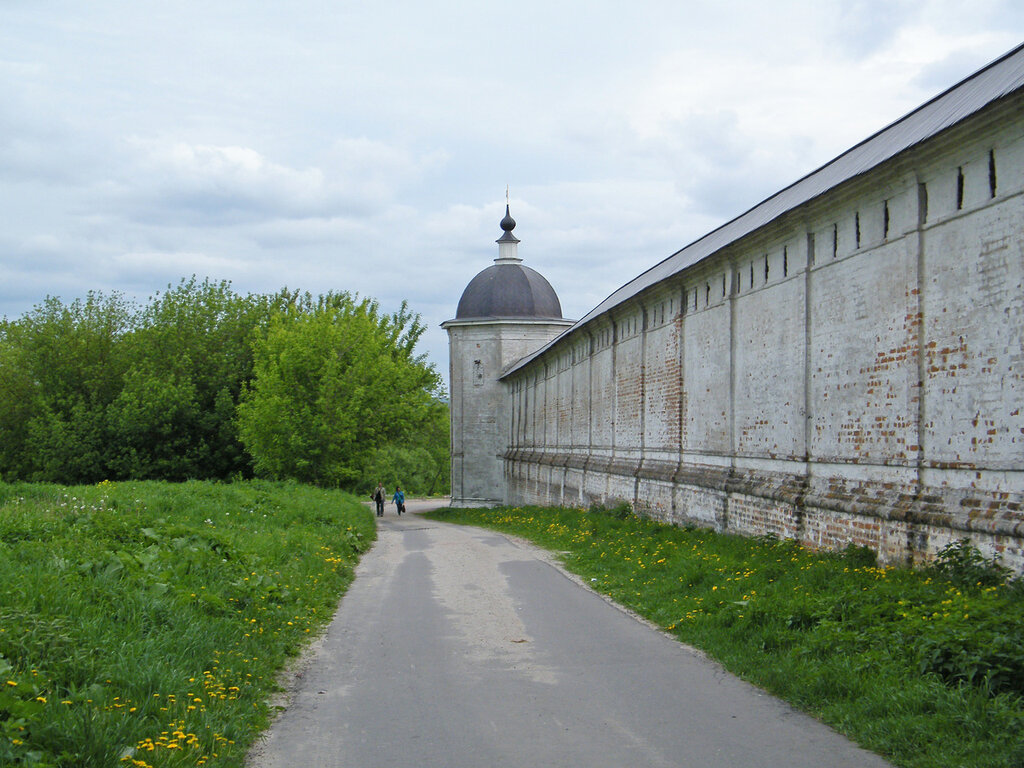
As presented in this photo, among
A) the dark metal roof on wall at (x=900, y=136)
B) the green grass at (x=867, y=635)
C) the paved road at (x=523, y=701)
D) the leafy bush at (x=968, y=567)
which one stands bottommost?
the paved road at (x=523, y=701)

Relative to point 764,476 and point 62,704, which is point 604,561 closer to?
point 764,476

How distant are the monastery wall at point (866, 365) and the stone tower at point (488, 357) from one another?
74.5 ft

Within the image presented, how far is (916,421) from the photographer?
10289 mm

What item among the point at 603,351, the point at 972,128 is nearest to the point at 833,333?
the point at 972,128

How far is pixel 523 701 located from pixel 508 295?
37.6 metres

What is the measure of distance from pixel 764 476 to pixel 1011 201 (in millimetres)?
6510

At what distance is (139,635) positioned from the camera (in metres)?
6.63

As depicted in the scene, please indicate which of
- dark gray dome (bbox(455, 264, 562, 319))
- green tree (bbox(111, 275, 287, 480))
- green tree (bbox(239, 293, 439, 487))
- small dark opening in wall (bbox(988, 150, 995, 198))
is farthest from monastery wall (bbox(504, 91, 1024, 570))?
green tree (bbox(111, 275, 287, 480))

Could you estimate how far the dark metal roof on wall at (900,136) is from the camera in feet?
31.1

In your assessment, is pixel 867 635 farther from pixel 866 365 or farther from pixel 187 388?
pixel 187 388

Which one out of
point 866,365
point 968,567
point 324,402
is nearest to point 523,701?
point 968,567

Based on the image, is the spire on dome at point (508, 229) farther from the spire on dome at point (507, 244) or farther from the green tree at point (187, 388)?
the green tree at point (187, 388)

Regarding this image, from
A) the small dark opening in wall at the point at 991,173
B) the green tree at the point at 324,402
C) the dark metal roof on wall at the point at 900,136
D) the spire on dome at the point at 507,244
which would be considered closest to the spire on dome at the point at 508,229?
the spire on dome at the point at 507,244

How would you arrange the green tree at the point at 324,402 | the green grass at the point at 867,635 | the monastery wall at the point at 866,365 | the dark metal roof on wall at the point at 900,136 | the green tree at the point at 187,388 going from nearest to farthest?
the green grass at the point at 867,635 < the monastery wall at the point at 866,365 < the dark metal roof on wall at the point at 900,136 < the green tree at the point at 324,402 < the green tree at the point at 187,388
